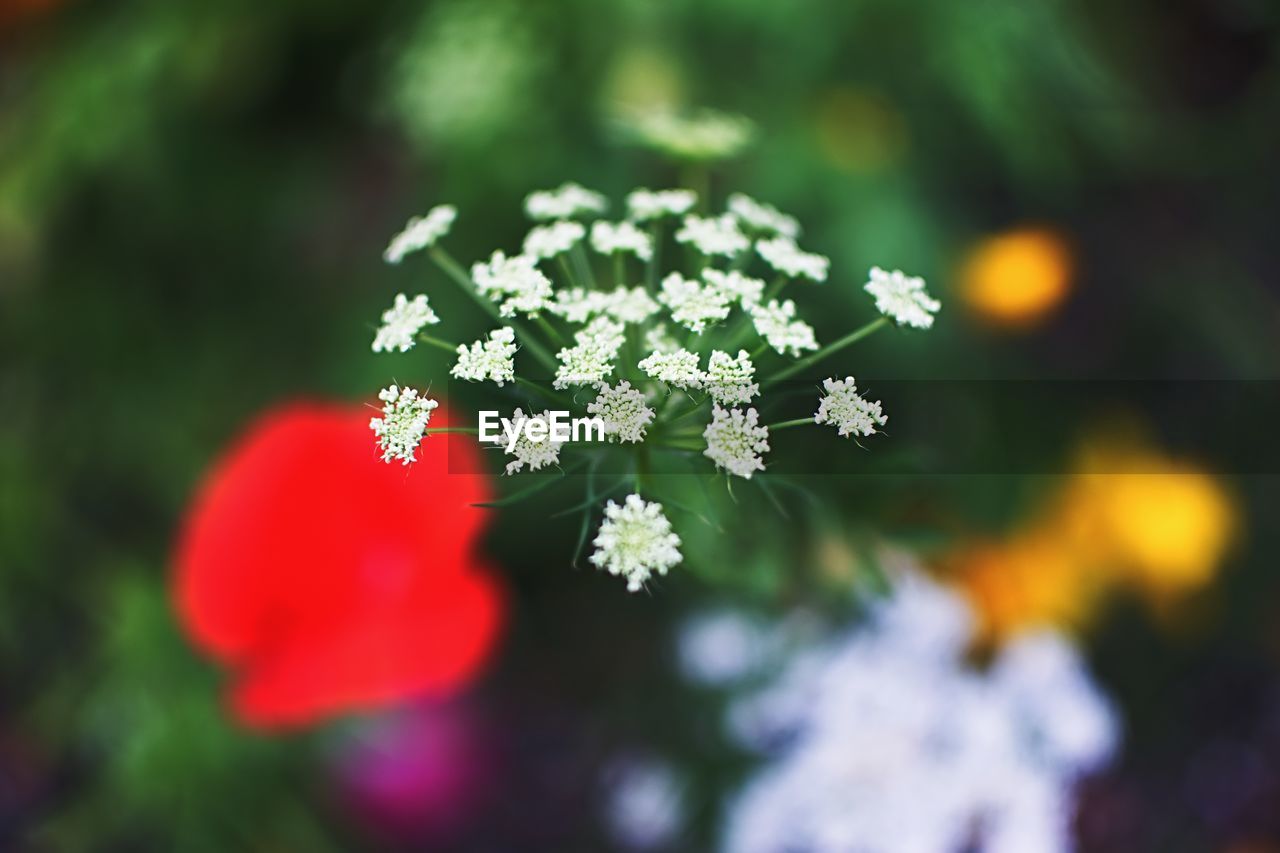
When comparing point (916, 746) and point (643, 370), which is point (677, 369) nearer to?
point (643, 370)

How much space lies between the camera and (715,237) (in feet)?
0.96

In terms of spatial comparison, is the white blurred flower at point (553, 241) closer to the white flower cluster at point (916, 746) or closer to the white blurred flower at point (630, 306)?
the white blurred flower at point (630, 306)

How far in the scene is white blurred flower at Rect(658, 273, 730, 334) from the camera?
258 millimetres

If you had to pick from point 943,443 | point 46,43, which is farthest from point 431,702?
point 46,43

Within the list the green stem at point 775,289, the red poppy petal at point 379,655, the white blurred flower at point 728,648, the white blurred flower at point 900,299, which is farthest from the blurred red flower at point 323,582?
the white blurred flower at point 900,299

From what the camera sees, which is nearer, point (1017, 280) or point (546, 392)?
point (546, 392)

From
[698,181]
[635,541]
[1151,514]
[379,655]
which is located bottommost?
[635,541]

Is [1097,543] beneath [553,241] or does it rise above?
above

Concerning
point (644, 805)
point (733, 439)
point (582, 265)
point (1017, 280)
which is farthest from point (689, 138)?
point (644, 805)

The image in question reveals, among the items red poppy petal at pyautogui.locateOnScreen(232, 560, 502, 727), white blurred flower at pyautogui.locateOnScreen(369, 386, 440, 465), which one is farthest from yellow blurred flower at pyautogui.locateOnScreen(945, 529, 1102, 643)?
white blurred flower at pyautogui.locateOnScreen(369, 386, 440, 465)

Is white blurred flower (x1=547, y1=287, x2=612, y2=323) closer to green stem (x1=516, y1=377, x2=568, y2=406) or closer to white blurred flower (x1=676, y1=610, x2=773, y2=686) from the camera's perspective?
green stem (x1=516, y1=377, x2=568, y2=406)

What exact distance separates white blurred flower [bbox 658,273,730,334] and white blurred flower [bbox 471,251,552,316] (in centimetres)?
3

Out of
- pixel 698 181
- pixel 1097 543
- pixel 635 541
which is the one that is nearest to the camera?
pixel 635 541

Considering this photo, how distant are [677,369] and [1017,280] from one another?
43 centimetres
